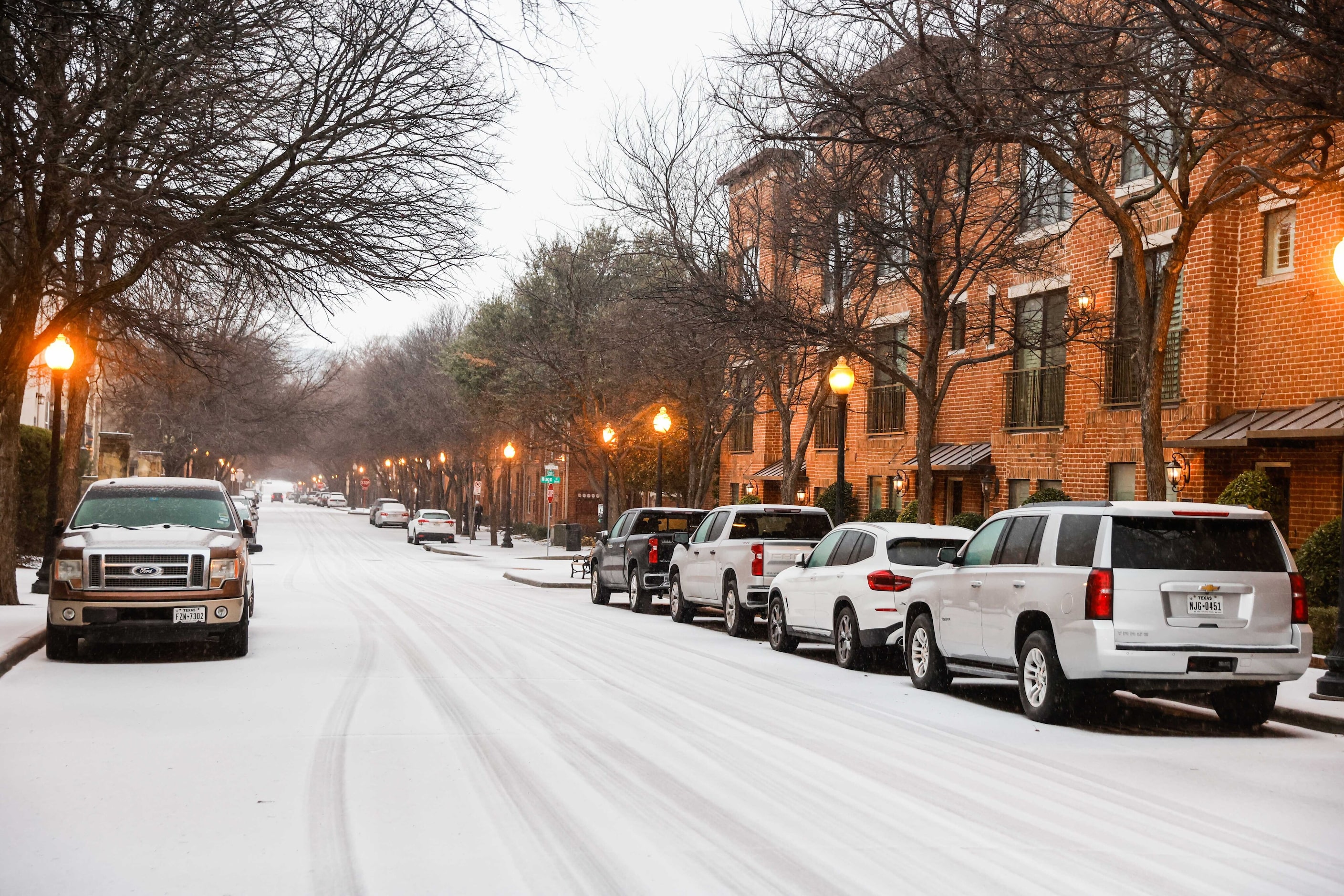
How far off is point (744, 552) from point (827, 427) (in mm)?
18985

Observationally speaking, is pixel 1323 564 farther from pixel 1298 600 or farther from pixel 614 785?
pixel 614 785

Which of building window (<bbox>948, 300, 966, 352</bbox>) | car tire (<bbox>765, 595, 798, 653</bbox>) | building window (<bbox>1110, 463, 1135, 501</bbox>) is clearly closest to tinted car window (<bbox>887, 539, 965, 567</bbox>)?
car tire (<bbox>765, 595, 798, 653</bbox>)

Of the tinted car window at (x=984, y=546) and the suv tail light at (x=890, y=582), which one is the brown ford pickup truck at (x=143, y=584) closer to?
the suv tail light at (x=890, y=582)

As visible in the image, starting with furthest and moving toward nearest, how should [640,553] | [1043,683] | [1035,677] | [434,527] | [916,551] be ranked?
[434,527], [640,553], [916,551], [1035,677], [1043,683]

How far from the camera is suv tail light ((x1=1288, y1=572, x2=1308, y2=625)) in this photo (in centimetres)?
1119

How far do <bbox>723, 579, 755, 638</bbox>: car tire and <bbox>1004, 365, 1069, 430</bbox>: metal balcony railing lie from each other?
8.61 metres

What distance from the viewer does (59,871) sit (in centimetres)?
621

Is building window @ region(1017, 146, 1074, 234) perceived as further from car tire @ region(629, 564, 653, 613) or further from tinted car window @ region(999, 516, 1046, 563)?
car tire @ region(629, 564, 653, 613)

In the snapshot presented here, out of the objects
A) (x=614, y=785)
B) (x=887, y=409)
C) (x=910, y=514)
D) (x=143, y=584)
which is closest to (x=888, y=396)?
(x=887, y=409)

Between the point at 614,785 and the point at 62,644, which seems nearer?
the point at 614,785

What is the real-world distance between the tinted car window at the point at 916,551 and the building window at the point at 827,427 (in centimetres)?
Result: 2123

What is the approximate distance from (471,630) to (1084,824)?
42.1 feet

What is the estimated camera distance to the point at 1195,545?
36.4ft

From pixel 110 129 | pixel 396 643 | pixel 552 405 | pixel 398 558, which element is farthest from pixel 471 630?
pixel 398 558
